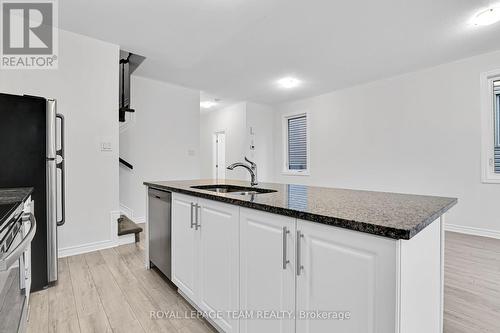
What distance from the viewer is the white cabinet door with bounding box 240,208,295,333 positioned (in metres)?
1.07

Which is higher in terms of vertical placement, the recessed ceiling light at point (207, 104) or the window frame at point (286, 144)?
the recessed ceiling light at point (207, 104)

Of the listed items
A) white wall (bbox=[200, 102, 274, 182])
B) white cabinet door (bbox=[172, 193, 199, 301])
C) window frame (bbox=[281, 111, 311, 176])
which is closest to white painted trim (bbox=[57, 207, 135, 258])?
white cabinet door (bbox=[172, 193, 199, 301])

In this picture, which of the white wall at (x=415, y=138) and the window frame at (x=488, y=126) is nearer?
Result: the window frame at (x=488, y=126)

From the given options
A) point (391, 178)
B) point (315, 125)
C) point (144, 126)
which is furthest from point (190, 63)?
point (391, 178)

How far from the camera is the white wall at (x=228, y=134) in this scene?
262 inches

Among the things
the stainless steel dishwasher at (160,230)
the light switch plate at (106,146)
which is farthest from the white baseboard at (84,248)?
the light switch plate at (106,146)

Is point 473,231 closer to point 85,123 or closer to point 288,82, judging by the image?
point 288,82

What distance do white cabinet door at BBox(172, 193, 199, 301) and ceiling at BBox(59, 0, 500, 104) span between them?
1949 mm

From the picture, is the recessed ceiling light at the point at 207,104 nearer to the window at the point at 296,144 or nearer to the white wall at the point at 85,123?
the window at the point at 296,144

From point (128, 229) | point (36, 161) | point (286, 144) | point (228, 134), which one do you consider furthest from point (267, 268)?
point (228, 134)

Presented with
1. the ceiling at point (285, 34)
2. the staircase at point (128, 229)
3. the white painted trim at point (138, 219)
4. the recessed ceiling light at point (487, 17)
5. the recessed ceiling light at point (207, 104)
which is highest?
the recessed ceiling light at point (207, 104)

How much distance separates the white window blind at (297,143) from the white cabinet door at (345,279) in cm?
533

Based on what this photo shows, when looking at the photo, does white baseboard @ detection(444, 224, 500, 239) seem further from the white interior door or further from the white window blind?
the white interior door

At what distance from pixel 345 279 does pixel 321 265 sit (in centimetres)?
10
